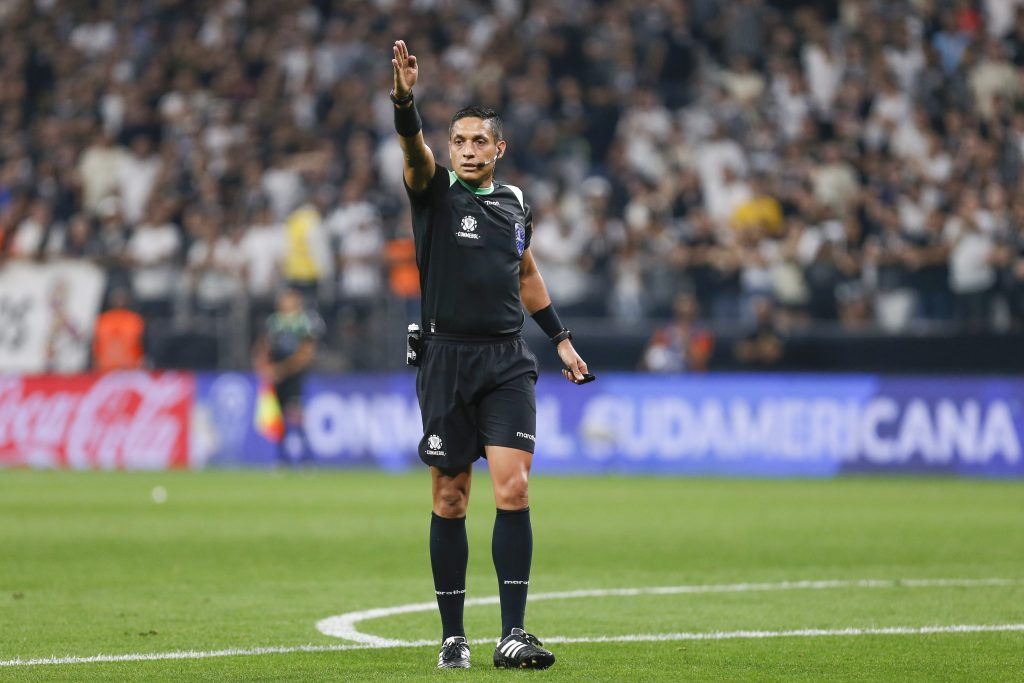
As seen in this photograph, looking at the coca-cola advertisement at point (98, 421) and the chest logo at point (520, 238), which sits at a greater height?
the chest logo at point (520, 238)

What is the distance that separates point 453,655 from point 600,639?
105 centimetres

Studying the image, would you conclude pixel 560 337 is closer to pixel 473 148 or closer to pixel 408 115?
pixel 473 148

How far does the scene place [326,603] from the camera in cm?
884

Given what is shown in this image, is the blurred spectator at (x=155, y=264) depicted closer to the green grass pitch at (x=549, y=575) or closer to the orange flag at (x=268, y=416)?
the orange flag at (x=268, y=416)

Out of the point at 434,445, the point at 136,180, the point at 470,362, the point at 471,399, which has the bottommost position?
the point at 434,445

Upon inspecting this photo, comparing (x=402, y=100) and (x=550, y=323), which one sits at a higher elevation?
(x=402, y=100)

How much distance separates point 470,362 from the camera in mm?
6738

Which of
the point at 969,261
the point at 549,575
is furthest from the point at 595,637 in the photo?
the point at 969,261

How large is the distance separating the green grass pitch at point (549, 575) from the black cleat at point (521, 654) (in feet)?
0.28

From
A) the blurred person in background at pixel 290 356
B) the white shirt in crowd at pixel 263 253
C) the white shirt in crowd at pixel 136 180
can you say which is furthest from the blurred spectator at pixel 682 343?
the white shirt in crowd at pixel 136 180

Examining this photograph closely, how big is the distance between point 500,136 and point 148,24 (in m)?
22.4

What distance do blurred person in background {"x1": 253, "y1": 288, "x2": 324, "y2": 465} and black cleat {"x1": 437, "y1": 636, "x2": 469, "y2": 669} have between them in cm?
1381

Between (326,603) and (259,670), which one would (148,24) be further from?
(259,670)

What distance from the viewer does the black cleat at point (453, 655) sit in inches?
257
